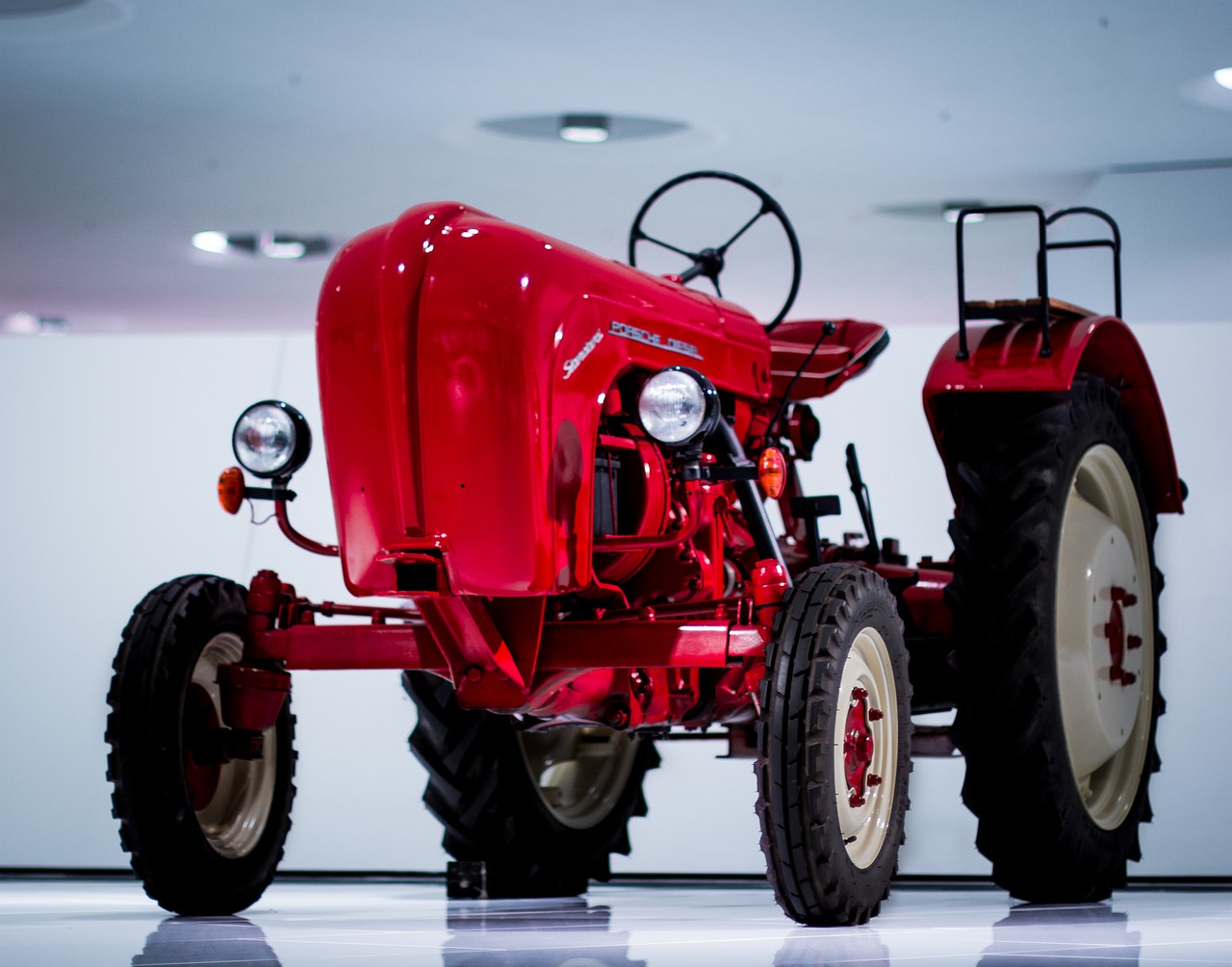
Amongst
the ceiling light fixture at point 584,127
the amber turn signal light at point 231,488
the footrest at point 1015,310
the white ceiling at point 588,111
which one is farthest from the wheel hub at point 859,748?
the ceiling light fixture at point 584,127

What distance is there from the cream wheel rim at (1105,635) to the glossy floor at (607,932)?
0.32m

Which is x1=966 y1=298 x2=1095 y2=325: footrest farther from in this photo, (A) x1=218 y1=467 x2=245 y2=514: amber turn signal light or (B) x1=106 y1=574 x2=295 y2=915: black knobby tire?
(B) x1=106 y1=574 x2=295 y2=915: black knobby tire

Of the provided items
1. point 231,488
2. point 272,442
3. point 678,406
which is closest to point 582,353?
point 678,406

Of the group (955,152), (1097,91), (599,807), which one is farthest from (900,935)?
(955,152)

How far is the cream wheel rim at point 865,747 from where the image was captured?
321 centimetres

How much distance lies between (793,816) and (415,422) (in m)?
1.00

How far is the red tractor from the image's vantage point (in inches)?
127

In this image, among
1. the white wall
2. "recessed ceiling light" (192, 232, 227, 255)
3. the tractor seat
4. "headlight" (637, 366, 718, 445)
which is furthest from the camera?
"recessed ceiling light" (192, 232, 227, 255)

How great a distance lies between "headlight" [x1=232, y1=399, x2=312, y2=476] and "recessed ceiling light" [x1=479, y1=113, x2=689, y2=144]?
287cm

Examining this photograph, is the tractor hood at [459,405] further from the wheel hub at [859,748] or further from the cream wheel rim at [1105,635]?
the cream wheel rim at [1105,635]

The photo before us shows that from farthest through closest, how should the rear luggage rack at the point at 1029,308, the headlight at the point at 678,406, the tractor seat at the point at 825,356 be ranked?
1. the tractor seat at the point at 825,356
2. the rear luggage rack at the point at 1029,308
3. the headlight at the point at 678,406

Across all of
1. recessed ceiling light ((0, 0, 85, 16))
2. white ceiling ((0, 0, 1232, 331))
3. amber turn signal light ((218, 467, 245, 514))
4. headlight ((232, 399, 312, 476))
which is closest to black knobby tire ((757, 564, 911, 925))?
headlight ((232, 399, 312, 476))

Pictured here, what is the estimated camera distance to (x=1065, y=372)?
3859 mm

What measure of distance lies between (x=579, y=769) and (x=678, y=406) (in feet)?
6.74
